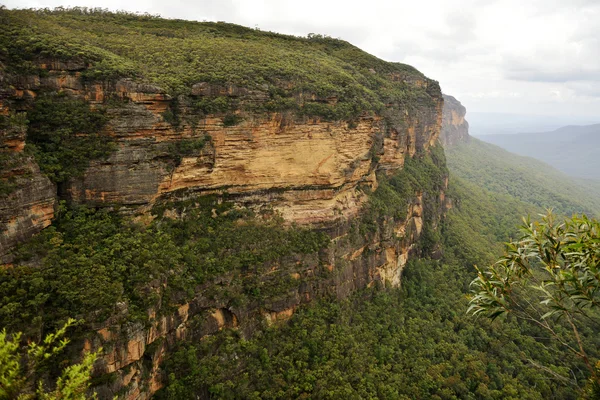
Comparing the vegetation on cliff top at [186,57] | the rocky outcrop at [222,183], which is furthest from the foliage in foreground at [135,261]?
the vegetation on cliff top at [186,57]

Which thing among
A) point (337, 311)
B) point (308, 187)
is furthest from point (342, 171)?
point (337, 311)

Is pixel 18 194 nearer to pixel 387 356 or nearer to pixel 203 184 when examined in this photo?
pixel 203 184

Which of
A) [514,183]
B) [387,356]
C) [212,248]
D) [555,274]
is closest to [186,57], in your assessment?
[212,248]

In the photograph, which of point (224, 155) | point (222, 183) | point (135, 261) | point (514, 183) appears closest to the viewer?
point (135, 261)

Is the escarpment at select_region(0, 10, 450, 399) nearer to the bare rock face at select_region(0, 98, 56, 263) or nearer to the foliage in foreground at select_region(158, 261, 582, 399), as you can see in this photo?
the bare rock face at select_region(0, 98, 56, 263)

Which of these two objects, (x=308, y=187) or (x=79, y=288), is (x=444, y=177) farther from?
(x=79, y=288)
